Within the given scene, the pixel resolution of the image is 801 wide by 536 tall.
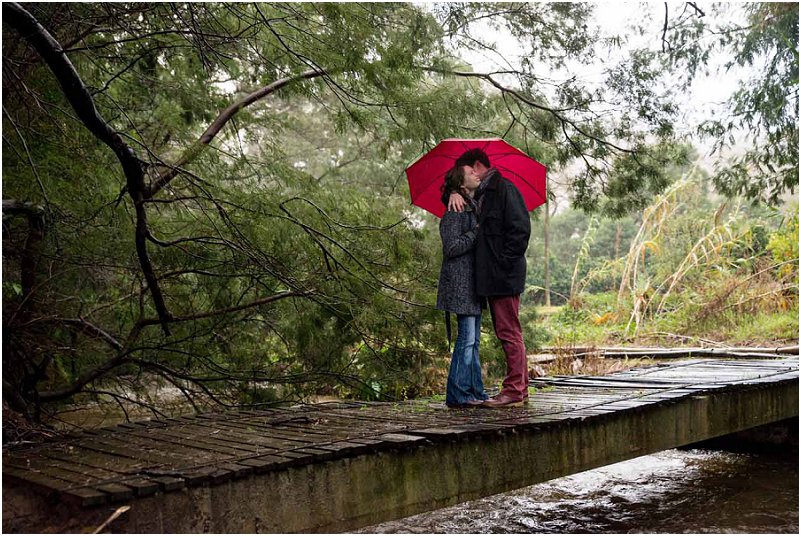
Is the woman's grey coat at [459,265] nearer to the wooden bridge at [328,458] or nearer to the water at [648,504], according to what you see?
the wooden bridge at [328,458]

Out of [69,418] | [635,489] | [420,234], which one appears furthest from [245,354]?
[635,489]

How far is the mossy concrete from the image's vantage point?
Result: 295 centimetres

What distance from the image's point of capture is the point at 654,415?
5.11 metres

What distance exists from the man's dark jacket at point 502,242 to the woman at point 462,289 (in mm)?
86

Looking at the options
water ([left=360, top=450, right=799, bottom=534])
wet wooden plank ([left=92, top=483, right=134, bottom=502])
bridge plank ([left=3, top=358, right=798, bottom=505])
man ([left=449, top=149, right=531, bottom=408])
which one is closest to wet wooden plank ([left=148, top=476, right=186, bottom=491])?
bridge plank ([left=3, top=358, right=798, bottom=505])

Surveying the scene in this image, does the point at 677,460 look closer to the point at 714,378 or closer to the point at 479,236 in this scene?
the point at 714,378

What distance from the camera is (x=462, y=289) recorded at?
200 inches

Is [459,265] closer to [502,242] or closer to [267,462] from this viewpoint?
[502,242]

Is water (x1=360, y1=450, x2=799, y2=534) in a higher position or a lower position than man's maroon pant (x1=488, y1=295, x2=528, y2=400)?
lower

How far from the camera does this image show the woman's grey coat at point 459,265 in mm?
5086

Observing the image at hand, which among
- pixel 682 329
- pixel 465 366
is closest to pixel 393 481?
pixel 465 366

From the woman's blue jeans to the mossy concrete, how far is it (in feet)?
2.84

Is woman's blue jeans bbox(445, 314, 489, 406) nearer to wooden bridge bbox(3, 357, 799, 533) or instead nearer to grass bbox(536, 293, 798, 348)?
wooden bridge bbox(3, 357, 799, 533)

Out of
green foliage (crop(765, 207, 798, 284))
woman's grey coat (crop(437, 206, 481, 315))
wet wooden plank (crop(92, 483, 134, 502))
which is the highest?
green foliage (crop(765, 207, 798, 284))
